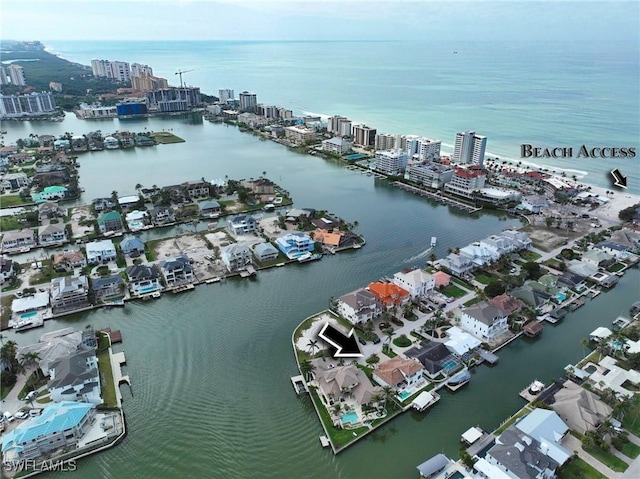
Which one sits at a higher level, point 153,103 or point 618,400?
point 153,103

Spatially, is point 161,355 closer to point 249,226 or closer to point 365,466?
point 365,466

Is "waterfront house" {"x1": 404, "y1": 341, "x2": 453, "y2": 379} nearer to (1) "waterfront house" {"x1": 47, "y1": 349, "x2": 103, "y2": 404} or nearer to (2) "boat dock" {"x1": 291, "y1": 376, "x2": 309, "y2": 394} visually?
(2) "boat dock" {"x1": 291, "y1": 376, "x2": 309, "y2": 394}

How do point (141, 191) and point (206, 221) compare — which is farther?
point (141, 191)

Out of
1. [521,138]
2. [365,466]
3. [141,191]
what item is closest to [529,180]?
[521,138]

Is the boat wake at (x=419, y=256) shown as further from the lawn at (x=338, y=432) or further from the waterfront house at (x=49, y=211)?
the waterfront house at (x=49, y=211)

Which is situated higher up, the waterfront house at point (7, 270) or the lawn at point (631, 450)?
the waterfront house at point (7, 270)

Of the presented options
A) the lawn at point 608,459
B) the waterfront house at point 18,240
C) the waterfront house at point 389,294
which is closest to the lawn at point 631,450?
the lawn at point 608,459

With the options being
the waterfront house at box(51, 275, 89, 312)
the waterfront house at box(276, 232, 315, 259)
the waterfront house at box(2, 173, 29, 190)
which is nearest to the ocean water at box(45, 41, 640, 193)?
A: the waterfront house at box(276, 232, 315, 259)
